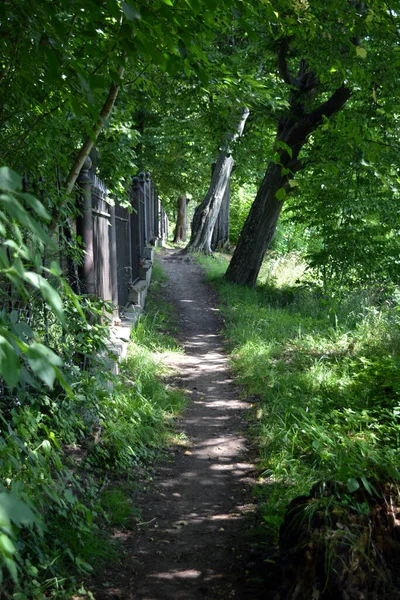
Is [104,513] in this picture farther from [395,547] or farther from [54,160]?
[54,160]

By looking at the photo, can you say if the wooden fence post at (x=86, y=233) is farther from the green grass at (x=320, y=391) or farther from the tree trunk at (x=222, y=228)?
the tree trunk at (x=222, y=228)

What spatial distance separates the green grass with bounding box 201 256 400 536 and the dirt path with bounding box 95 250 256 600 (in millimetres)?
255

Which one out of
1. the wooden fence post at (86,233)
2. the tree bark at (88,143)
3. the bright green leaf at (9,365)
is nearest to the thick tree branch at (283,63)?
the wooden fence post at (86,233)

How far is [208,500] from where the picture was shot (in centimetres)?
455

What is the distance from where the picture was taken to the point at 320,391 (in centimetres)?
620

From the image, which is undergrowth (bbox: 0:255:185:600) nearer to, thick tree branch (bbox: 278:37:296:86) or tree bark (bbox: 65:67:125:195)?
tree bark (bbox: 65:67:125:195)

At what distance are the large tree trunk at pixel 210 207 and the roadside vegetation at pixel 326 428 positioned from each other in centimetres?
772

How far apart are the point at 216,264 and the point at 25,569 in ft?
52.7

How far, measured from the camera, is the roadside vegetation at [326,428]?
307 centimetres

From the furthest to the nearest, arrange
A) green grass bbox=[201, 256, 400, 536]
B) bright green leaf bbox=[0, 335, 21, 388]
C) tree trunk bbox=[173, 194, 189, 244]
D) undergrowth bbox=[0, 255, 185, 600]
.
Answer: tree trunk bbox=[173, 194, 189, 244], green grass bbox=[201, 256, 400, 536], undergrowth bbox=[0, 255, 185, 600], bright green leaf bbox=[0, 335, 21, 388]

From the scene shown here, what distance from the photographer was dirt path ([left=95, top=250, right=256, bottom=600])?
343 cm

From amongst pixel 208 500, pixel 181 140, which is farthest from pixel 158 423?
pixel 181 140

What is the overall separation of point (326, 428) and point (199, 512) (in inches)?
55.0

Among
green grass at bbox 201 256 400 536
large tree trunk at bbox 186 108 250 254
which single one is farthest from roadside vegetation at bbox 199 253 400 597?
large tree trunk at bbox 186 108 250 254
